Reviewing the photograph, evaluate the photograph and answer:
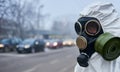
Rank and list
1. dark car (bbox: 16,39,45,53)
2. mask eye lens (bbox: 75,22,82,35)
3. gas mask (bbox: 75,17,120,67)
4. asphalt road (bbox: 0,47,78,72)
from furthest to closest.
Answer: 1. dark car (bbox: 16,39,45,53)
2. asphalt road (bbox: 0,47,78,72)
3. mask eye lens (bbox: 75,22,82,35)
4. gas mask (bbox: 75,17,120,67)

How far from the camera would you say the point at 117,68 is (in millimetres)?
2625

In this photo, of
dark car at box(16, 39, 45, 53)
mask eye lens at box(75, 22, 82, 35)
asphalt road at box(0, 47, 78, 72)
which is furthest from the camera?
dark car at box(16, 39, 45, 53)

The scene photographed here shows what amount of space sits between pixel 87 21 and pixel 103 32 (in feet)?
0.41

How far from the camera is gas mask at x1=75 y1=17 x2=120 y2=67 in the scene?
2.61 meters

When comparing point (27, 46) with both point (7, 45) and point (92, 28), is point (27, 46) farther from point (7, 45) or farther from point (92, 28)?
point (92, 28)

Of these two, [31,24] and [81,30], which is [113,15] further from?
[31,24]

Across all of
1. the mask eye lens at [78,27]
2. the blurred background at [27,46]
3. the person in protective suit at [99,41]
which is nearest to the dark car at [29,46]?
the blurred background at [27,46]

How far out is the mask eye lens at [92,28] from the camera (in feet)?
8.73

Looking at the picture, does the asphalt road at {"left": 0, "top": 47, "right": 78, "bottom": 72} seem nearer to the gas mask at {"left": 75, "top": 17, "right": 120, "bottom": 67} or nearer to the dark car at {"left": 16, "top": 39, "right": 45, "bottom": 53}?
the dark car at {"left": 16, "top": 39, "right": 45, "bottom": 53}

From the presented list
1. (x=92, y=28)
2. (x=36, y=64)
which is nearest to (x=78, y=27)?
(x=92, y=28)

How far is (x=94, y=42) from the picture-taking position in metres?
2.66

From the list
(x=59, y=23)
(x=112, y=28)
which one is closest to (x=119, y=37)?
(x=112, y=28)

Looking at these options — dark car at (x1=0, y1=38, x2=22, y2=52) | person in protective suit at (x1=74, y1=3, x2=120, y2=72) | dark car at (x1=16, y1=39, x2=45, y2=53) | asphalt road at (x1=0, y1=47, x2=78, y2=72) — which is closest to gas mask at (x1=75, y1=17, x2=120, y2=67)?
person in protective suit at (x1=74, y1=3, x2=120, y2=72)

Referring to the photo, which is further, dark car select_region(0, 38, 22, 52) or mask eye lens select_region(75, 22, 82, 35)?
dark car select_region(0, 38, 22, 52)
